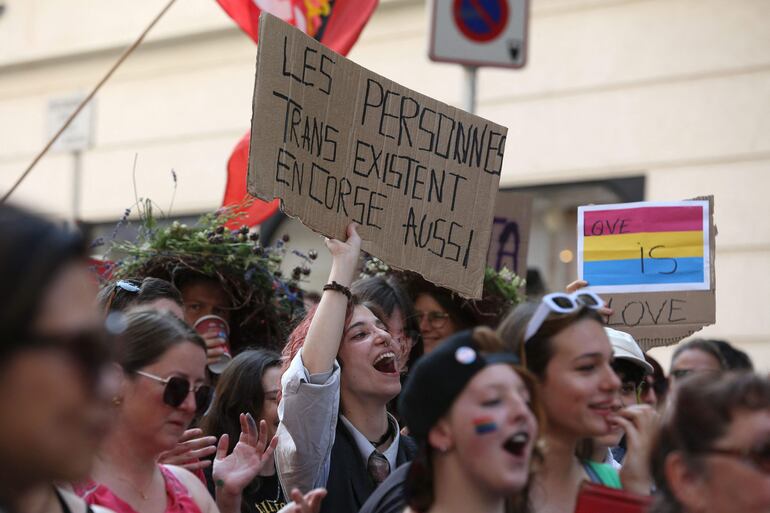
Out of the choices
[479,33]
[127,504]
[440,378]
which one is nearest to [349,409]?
[127,504]

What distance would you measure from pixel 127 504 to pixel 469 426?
3.34ft

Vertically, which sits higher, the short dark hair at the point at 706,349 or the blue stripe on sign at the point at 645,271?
the blue stripe on sign at the point at 645,271

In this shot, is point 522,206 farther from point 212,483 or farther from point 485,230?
point 212,483

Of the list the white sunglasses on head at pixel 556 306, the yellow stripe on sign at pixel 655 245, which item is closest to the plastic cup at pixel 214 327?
Answer: the yellow stripe on sign at pixel 655 245

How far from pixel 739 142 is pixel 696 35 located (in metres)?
0.85

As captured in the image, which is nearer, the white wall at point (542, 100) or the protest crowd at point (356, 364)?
the protest crowd at point (356, 364)

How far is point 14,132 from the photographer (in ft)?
41.1

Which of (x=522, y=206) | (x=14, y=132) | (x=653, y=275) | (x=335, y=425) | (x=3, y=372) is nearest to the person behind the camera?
(x=3, y=372)

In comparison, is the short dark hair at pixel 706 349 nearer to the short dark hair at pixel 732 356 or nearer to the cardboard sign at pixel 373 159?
the short dark hair at pixel 732 356

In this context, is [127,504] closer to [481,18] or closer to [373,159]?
[373,159]

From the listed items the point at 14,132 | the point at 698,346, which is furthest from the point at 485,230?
the point at 14,132

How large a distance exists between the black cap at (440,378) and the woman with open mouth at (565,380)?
0.47 metres

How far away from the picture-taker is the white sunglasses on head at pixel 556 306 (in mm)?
3494

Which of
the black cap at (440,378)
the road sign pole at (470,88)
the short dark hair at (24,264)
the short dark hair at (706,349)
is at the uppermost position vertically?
the road sign pole at (470,88)
